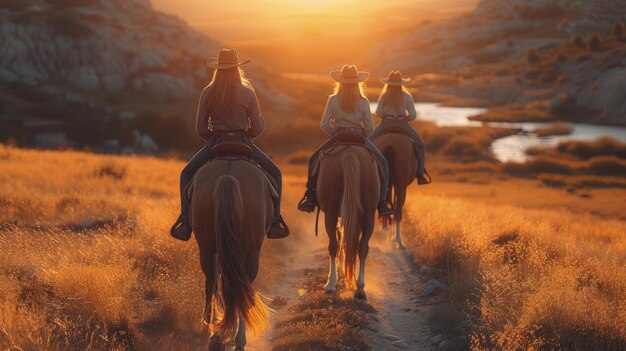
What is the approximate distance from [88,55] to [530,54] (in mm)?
74961

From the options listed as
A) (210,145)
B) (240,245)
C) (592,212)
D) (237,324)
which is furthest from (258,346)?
(592,212)

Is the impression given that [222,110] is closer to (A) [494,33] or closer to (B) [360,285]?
(B) [360,285]

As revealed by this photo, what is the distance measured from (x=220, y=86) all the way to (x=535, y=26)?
563ft

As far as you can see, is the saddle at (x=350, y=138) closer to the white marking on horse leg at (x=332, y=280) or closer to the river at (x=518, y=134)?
the white marking on horse leg at (x=332, y=280)

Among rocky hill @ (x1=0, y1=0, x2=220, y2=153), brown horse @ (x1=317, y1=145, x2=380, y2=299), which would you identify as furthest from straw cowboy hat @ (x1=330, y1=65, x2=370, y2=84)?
rocky hill @ (x1=0, y1=0, x2=220, y2=153)

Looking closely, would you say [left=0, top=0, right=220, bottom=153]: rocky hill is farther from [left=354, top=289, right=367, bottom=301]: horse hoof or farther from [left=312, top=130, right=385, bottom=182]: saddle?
[left=354, top=289, right=367, bottom=301]: horse hoof

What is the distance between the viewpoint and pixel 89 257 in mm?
9156

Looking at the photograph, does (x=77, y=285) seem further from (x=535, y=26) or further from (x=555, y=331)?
(x=535, y=26)

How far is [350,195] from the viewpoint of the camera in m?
9.48

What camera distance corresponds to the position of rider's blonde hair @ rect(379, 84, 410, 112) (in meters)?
13.2

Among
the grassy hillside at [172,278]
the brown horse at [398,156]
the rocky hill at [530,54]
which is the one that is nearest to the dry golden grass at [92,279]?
the grassy hillside at [172,278]

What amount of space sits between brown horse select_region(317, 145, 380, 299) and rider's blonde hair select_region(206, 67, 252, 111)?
2.68m

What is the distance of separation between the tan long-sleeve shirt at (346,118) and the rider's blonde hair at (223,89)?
3118mm

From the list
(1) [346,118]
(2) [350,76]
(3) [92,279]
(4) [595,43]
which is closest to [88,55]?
(4) [595,43]
